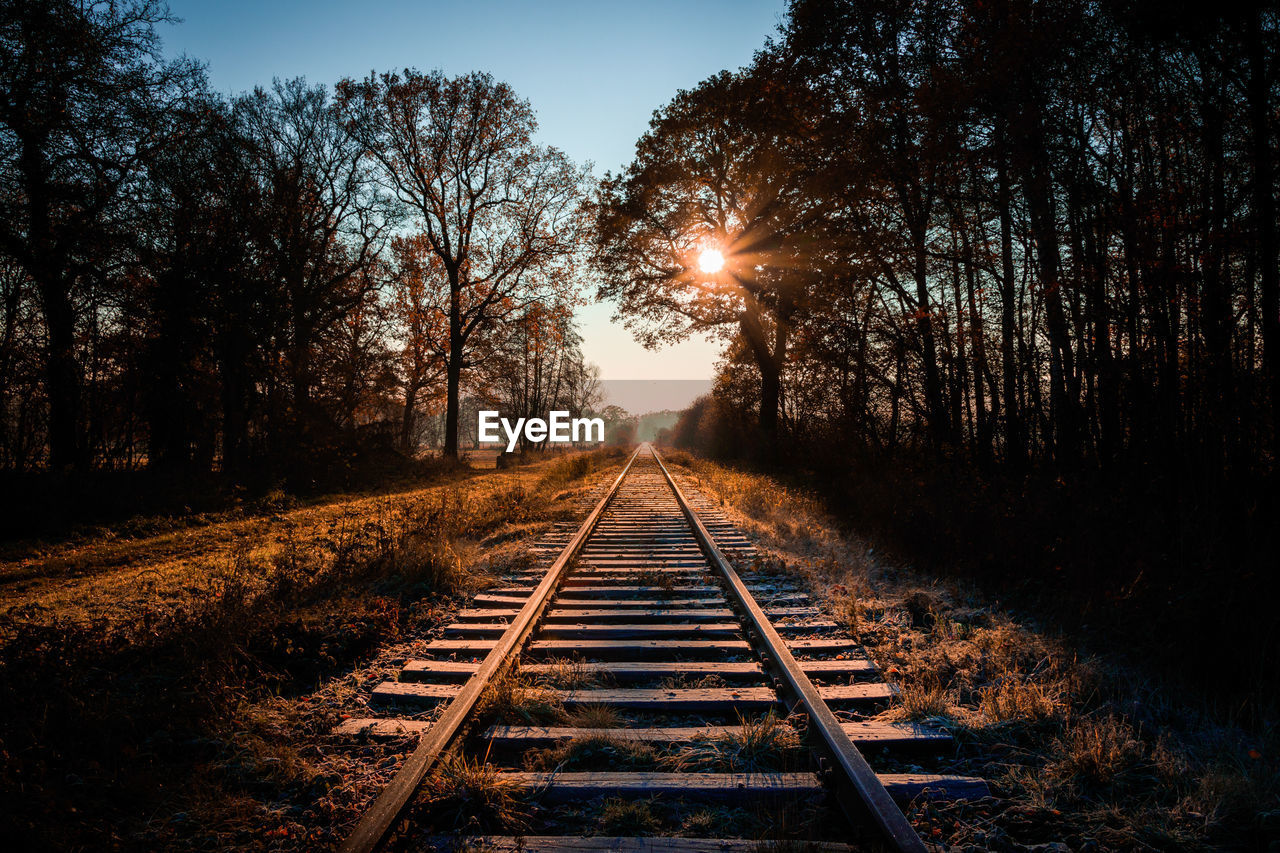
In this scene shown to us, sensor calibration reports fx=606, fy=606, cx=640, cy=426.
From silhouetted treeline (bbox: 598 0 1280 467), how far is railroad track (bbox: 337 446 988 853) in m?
3.86

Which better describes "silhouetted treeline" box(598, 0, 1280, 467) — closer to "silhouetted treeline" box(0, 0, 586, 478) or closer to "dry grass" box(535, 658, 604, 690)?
"dry grass" box(535, 658, 604, 690)

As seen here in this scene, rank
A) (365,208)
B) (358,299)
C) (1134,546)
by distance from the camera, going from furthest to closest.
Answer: (365,208), (358,299), (1134,546)

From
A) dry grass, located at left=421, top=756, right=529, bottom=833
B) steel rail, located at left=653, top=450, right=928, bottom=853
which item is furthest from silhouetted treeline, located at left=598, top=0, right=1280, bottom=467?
dry grass, located at left=421, top=756, right=529, bottom=833

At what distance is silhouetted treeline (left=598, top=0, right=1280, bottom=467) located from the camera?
504cm

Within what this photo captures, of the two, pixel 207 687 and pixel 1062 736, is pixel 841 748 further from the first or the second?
pixel 207 687

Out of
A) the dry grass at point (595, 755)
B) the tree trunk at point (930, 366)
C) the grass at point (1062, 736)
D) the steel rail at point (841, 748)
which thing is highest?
the tree trunk at point (930, 366)

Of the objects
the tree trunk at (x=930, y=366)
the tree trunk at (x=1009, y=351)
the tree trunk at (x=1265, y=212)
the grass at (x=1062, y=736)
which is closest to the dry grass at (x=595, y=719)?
the grass at (x=1062, y=736)

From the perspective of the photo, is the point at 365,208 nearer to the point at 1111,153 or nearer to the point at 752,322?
the point at 752,322

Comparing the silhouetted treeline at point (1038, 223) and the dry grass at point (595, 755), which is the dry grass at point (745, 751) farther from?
the silhouetted treeline at point (1038, 223)

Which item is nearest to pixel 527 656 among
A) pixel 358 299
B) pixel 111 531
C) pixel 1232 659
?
pixel 1232 659

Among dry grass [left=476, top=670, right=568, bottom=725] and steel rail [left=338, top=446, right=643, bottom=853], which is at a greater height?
steel rail [left=338, top=446, right=643, bottom=853]

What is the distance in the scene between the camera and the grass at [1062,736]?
92.5 inches

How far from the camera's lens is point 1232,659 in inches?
142

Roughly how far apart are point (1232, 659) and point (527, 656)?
433cm
